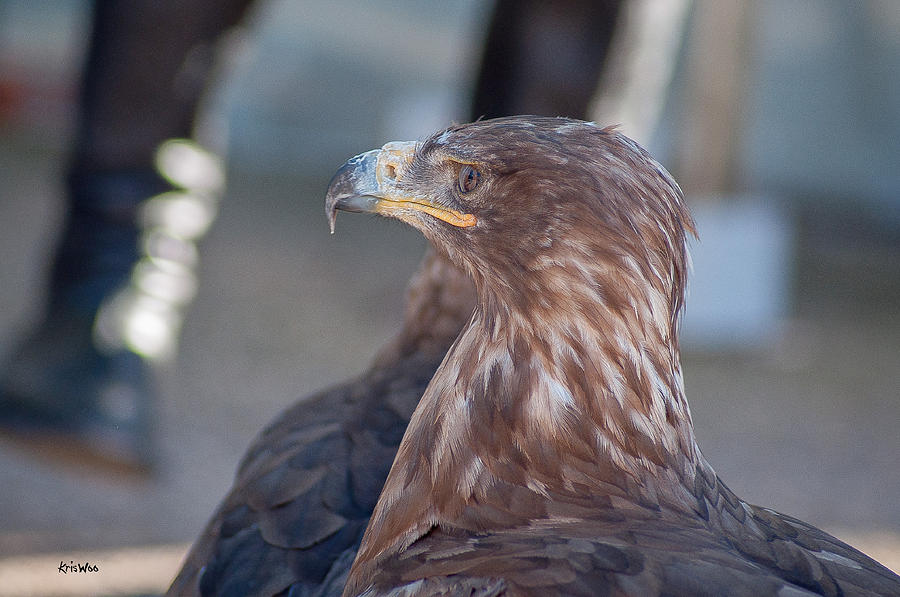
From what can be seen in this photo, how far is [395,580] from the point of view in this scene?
1505 mm

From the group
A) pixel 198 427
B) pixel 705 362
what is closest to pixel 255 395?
pixel 198 427

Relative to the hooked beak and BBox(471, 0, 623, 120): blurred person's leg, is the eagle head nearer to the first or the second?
the hooked beak

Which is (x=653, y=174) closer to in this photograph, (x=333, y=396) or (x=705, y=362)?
(x=333, y=396)

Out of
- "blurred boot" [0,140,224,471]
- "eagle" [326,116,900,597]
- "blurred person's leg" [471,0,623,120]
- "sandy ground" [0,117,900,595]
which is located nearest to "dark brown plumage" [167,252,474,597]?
"eagle" [326,116,900,597]

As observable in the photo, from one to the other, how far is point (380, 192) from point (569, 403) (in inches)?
17.1

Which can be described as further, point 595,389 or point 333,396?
point 333,396

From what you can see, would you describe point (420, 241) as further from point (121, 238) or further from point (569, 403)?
point (569, 403)

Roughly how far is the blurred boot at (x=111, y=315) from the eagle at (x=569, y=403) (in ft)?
4.99

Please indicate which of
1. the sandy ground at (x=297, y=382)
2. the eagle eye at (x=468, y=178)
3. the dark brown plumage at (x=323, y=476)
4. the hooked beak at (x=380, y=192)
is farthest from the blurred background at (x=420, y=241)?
the eagle eye at (x=468, y=178)

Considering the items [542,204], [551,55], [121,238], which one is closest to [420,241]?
[551,55]

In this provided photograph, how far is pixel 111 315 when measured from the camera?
3113 millimetres

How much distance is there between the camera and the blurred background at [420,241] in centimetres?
364

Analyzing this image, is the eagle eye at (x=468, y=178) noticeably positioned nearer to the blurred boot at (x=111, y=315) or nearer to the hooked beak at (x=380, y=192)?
the hooked beak at (x=380, y=192)

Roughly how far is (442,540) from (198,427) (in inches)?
118
